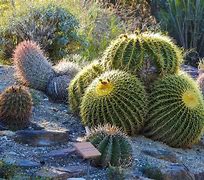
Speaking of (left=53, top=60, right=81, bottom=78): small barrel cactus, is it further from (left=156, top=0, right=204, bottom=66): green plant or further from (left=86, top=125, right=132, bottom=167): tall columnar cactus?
(left=156, top=0, right=204, bottom=66): green plant

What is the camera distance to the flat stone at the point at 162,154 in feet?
20.7

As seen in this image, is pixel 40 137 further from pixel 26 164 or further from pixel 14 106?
pixel 26 164

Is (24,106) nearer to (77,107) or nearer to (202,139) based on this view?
(77,107)

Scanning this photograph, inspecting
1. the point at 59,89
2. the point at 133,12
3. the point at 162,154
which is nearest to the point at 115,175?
the point at 162,154

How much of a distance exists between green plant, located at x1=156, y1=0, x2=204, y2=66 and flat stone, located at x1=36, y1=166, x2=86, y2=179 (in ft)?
27.6

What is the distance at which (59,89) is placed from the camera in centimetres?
793

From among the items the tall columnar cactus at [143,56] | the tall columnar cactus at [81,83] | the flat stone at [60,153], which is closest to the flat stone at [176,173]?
the flat stone at [60,153]

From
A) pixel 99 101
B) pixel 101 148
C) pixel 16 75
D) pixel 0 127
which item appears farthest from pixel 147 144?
pixel 16 75

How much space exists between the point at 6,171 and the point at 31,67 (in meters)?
3.14

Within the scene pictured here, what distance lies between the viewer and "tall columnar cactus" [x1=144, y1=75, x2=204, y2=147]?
6598 mm

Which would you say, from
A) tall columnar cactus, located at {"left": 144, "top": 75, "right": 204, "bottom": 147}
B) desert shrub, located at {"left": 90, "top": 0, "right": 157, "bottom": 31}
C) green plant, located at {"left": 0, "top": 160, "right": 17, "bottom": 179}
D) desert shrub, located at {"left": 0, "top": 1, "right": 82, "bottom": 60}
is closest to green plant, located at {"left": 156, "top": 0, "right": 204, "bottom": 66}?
desert shrub, located at {"left": 90, "top": 0, "right": 157, "bottom": 31}

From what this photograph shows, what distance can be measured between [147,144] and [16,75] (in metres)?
2.60

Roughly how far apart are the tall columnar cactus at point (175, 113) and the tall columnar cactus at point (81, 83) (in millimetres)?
757

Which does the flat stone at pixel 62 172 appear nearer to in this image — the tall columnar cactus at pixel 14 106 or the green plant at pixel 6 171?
the green plant at pixel 6 171
